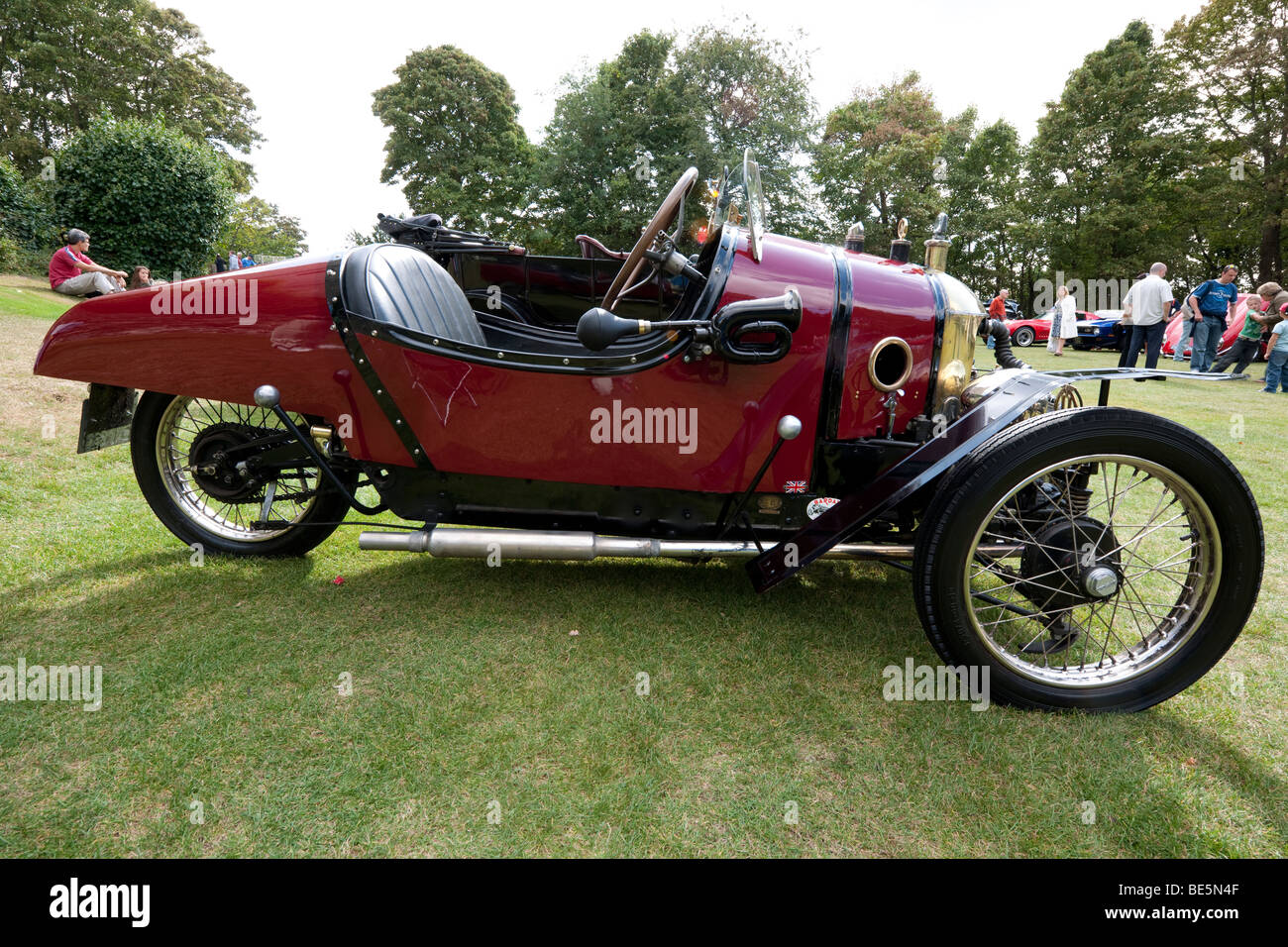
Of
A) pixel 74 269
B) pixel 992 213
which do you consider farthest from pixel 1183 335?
pixel 74 269

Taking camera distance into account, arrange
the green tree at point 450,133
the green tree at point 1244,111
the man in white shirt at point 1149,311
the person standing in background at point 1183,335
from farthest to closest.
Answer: the green tree at point 450,133 < the green tree at point 1244,111 < the person standing in background at point 1183,335 < the man in white shirt at point 1149,311

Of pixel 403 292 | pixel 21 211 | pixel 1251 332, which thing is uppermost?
pixel 21 211

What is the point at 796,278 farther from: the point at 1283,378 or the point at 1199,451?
the point at 1283,378

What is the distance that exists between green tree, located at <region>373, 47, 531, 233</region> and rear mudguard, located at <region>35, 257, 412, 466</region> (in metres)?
26.2

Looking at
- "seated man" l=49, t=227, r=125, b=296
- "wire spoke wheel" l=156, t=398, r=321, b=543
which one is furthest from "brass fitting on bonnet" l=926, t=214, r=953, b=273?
"seated man" l=49, t=227, r=125, b=296

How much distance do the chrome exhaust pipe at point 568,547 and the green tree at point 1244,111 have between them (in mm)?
27567

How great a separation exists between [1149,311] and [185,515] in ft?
38.8

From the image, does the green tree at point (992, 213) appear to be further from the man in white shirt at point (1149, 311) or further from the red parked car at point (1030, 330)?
the man in white shirt at point (1149, 311)

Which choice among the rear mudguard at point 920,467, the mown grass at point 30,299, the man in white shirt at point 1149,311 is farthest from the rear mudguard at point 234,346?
the man in white shirt at point 1149,311

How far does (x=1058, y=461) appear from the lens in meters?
2.08

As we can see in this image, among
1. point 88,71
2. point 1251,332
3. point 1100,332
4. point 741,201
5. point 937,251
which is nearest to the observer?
point 741,201

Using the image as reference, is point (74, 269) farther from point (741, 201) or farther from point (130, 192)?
point (741, 201)

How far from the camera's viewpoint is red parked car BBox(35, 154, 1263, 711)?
2.13 metres

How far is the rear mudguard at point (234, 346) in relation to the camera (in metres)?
2.59
